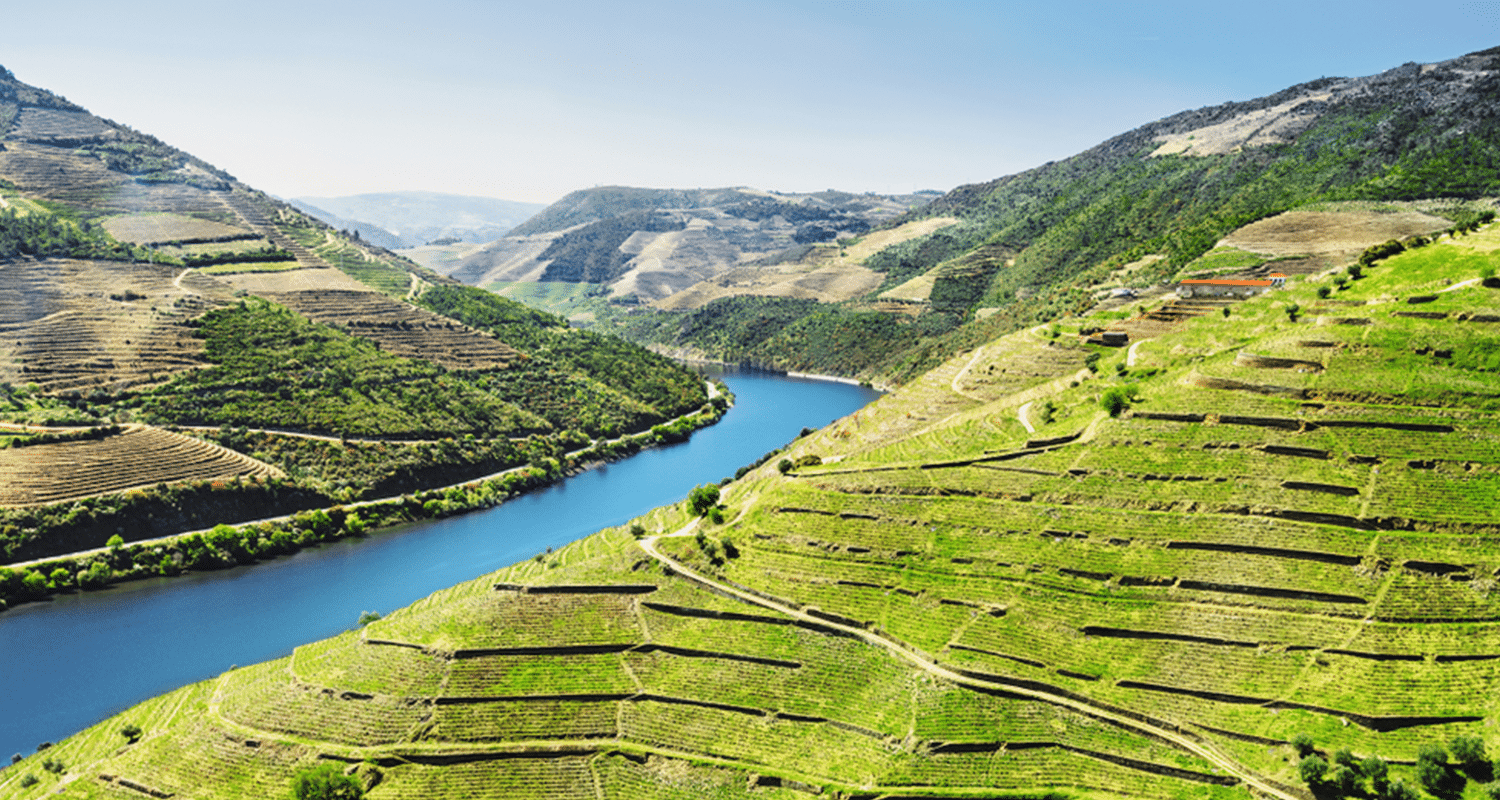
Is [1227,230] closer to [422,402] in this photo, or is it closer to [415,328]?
[422,402]

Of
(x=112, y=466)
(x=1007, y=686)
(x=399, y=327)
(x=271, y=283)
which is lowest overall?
(x=1007, y=686)

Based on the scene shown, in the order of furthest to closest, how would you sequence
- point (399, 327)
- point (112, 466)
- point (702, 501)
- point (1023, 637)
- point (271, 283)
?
1. point (271, 283)
2. point (399, 327)
3. point (112, 466)
4. point (702, 501)
5. point (1023, 637)

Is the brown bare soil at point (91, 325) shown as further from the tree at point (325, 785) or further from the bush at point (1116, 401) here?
the bush at point (1116, 401)

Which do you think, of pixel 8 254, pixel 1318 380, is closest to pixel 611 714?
pixel 1318 380

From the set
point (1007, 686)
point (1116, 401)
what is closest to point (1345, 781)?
point (1007, 686)

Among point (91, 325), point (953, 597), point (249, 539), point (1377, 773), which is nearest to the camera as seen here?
point (1377, 773)

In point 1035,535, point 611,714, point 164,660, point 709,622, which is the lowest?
point 164,660

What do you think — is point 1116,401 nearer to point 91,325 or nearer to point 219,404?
point 219,404

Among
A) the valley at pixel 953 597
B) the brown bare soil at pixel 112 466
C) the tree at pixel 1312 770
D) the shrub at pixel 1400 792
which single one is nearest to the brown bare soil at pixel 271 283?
the valley at pixel 953 597
